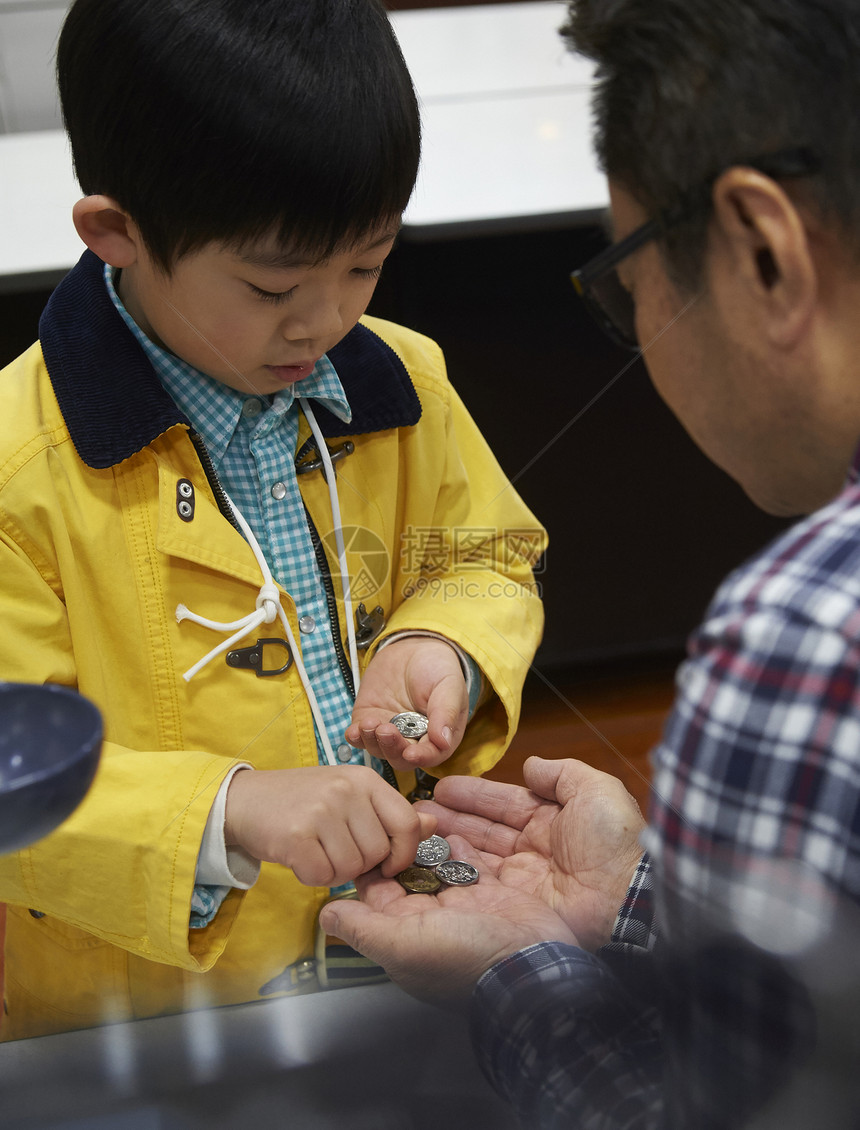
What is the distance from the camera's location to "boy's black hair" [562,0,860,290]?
1.81ft

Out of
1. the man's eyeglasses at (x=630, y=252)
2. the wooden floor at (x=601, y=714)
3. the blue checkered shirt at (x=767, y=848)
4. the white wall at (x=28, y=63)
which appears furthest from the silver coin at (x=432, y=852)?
the white wall at (x=28, y=63)

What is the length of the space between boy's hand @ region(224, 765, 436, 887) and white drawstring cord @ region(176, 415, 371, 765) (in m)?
0.11

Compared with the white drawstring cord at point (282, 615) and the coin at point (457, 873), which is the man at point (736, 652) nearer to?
the coin at point (457, 873)

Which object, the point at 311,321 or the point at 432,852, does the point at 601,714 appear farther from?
the point at 311,321

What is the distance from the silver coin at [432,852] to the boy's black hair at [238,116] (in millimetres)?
522

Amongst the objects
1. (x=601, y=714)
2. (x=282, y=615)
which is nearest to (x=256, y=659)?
(x=282, y=615)

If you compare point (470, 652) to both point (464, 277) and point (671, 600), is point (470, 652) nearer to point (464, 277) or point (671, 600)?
point (464, 277)

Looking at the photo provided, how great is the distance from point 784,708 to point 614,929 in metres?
0.39

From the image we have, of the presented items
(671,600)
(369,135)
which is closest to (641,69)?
(369,135)

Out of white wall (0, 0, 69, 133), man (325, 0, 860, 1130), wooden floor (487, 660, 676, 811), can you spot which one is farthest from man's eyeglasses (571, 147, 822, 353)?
white wall (0, 0, 69, 133)

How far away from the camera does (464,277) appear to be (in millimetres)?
1742

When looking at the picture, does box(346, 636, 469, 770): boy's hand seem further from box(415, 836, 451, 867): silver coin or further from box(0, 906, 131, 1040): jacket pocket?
box(0, 906, 131, 1040): jacket pocket

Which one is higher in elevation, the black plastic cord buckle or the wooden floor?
the black plastic cord buckle

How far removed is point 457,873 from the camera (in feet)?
3.10
